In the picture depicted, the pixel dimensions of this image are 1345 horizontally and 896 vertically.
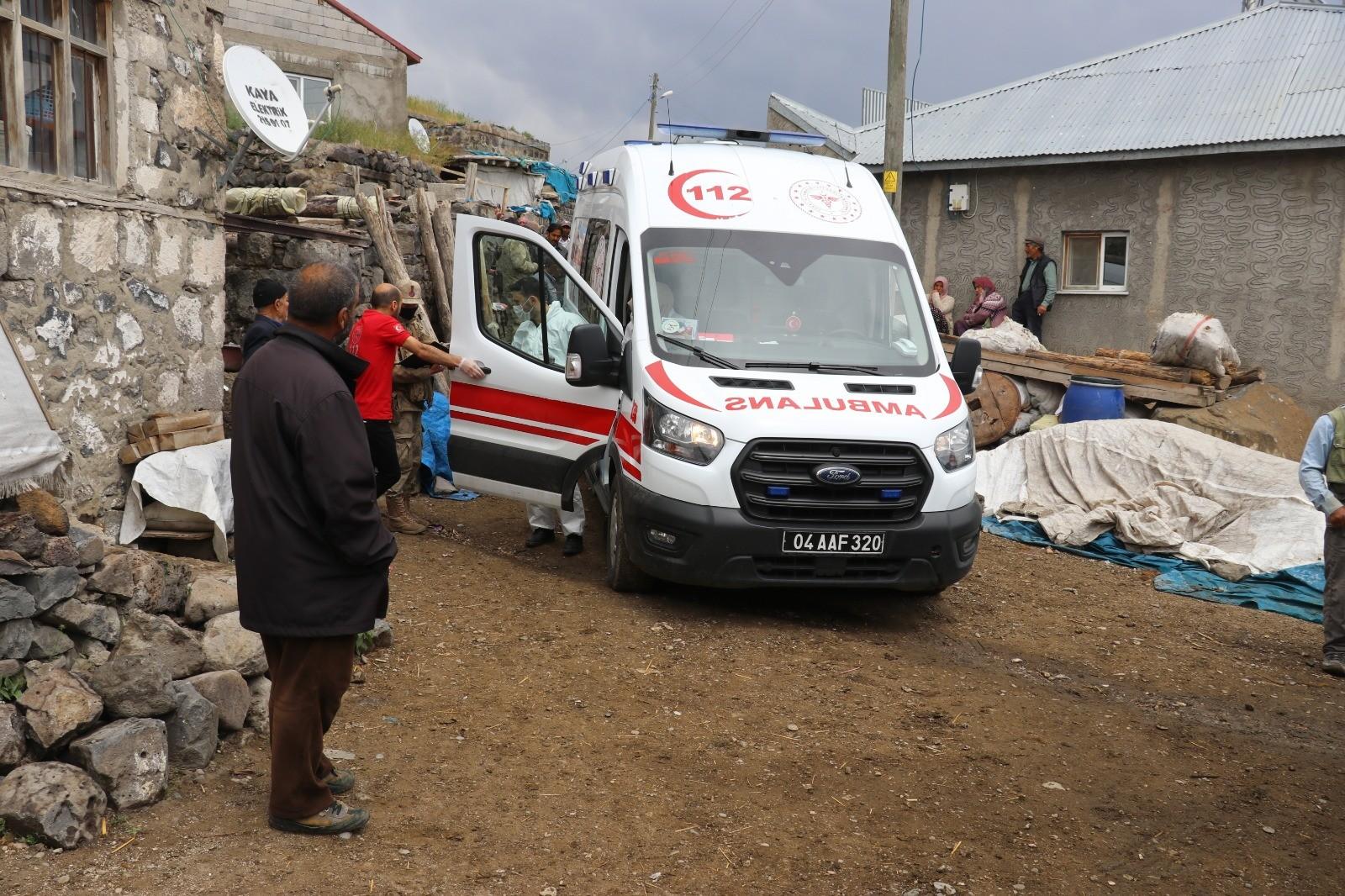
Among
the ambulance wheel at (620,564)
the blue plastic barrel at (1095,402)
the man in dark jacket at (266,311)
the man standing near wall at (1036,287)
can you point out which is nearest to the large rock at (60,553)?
the man in dark jacket at (266,311)

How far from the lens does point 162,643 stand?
4.65 metres

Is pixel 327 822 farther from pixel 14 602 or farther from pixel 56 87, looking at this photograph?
pixel 56 87

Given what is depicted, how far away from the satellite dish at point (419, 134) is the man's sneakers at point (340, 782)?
22783mm

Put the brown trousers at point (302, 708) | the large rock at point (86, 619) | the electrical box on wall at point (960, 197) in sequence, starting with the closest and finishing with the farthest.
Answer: the brown trousers at point (302, 708), the large rock at point (86, 619), the electrical box on wall at point (960, 197)

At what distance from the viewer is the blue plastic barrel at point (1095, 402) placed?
1172 centimetres

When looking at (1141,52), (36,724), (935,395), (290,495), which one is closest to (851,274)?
(935,395)

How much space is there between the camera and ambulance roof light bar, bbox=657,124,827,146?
8.67m

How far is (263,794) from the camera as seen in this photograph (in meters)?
4.20

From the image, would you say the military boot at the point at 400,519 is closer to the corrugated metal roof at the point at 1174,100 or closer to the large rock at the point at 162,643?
the large rock at the point at 162,643

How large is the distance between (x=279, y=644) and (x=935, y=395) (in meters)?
4.19

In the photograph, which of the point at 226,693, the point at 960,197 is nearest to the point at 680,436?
the point at 226,693

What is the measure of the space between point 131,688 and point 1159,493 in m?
8.20

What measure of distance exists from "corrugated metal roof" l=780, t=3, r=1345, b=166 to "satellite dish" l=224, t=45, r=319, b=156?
31.4 feet

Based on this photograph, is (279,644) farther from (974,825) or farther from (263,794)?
(974,825)
